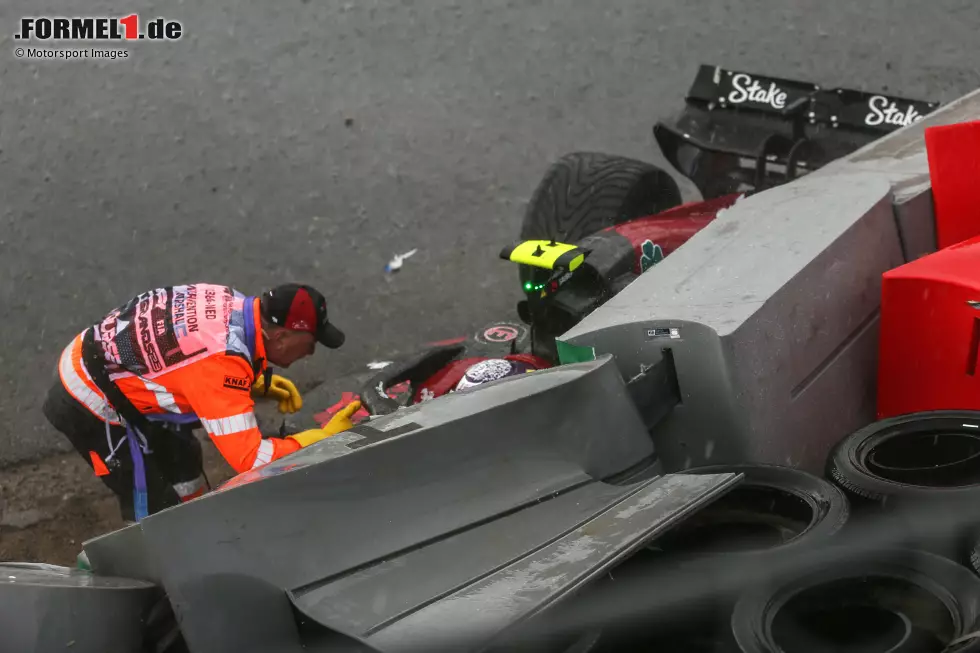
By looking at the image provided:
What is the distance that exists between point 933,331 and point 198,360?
2284 millimetres

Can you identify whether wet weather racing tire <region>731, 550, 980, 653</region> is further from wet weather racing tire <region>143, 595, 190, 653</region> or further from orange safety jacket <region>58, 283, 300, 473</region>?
orange safety jacket <region>58, 283, 300, 473</region>

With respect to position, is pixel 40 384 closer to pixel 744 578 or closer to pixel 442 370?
pixel 442 370

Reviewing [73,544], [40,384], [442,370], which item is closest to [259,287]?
[40,384]

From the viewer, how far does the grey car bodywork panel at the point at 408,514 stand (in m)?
1.71

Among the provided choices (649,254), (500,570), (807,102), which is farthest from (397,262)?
(500,570)

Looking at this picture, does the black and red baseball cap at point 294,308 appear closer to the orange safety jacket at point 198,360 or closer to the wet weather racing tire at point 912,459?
the orange safety jacket at point 198,360

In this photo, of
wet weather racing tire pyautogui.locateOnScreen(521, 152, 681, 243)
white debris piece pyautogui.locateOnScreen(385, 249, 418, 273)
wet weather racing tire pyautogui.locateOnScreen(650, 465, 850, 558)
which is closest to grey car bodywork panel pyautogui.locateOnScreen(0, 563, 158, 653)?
wet weather racing tire pyautogui.locateOnScreen(650, 465, 850, 558)

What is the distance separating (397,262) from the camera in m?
6.41

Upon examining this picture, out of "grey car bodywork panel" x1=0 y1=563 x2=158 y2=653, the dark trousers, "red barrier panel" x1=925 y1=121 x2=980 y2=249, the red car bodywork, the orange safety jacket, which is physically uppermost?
"red barrier panel" x1=925 y1=121 x2=980 y2=249

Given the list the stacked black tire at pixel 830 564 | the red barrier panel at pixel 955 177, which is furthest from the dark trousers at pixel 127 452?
the red barrier panel at pixel 955 177

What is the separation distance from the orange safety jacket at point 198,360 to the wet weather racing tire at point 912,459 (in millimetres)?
1847

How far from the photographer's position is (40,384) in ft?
18.1

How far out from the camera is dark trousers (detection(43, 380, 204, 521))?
3.90m

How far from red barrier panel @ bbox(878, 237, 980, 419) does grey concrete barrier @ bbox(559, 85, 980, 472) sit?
130 mm
